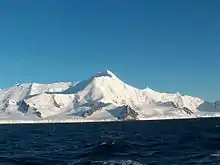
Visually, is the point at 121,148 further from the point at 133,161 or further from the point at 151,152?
the point at 133,161

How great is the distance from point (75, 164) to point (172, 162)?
35.0ft

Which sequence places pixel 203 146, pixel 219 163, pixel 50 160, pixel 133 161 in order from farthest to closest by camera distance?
pixel 203 146 < pixel 50 160 < pixel 133 161 < pixel 219 163

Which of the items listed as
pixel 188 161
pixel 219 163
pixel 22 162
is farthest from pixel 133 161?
pixel 22 162

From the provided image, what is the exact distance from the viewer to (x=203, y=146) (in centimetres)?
6825

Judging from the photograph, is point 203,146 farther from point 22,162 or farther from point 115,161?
point 22,162

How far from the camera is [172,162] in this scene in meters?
49.9

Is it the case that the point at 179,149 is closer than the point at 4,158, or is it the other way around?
the point at 4,158

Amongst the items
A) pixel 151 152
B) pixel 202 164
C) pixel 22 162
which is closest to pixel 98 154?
→ pixel 151 152

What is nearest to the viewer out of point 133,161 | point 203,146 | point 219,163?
point 219,163

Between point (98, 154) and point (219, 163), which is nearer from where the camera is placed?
point (219, 163)

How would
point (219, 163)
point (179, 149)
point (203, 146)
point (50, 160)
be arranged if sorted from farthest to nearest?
1. point (203, 146)
2. point (179, 149)
3. point (50, 160)
4. point (219, 163)

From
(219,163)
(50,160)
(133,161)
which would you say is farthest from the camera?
(50,160)

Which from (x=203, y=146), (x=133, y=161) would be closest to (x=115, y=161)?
(x=133, y=161)

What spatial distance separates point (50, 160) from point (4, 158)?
22.8 feet
